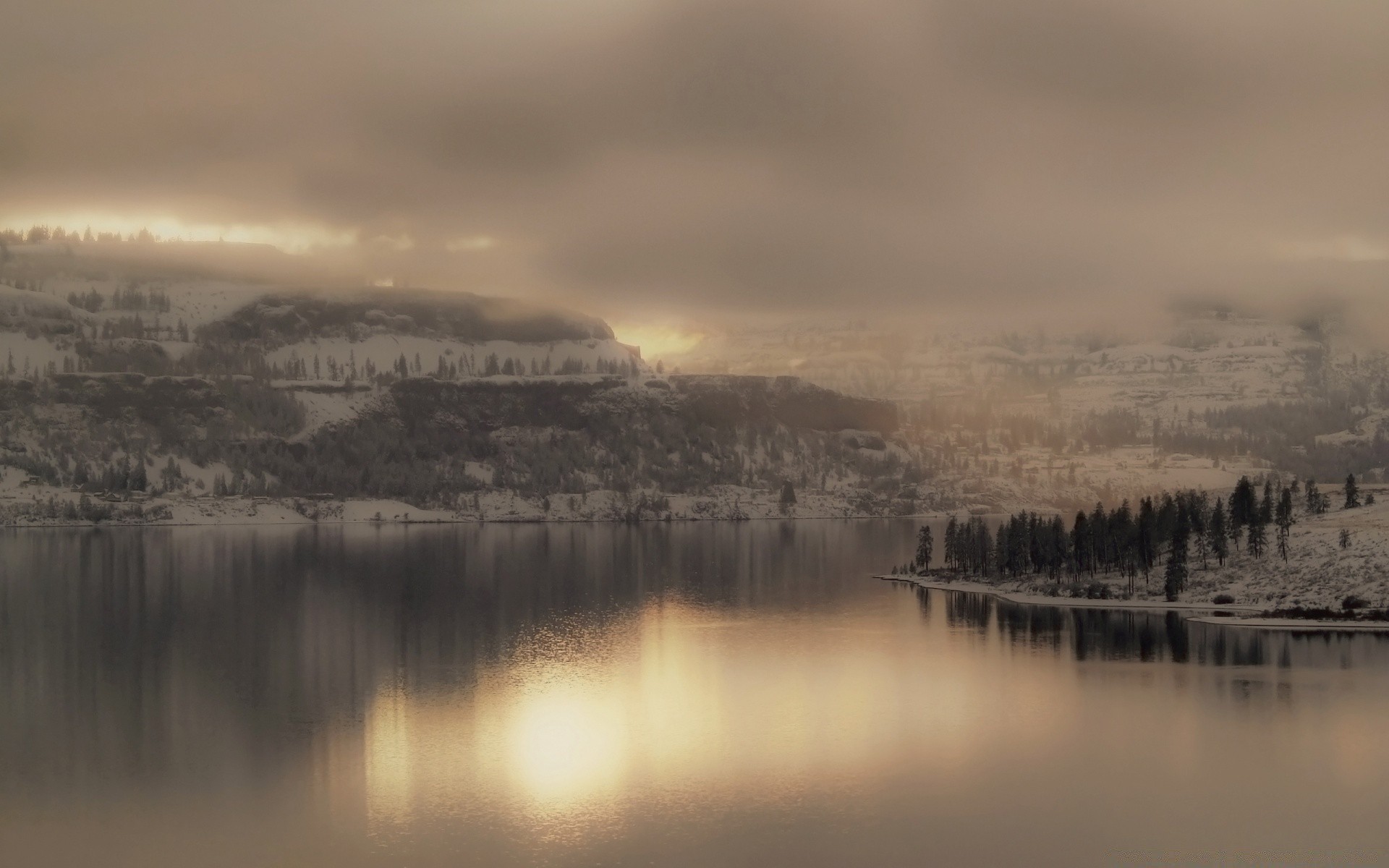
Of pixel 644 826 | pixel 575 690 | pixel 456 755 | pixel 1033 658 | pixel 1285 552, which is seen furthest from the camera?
pixel 1285 552

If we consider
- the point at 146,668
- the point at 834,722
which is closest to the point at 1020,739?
the point at 834,722

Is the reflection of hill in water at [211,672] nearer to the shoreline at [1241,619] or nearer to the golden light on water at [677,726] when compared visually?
the golden light on water at [677,726]

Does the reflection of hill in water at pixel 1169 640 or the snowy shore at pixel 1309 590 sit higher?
the snowy shore at pixel 1309 590

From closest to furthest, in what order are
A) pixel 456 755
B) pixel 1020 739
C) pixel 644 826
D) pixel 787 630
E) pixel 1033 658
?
1. pixel 644 826
2. pixel 456 755
3. pixel 1020 739
4. pixel 1033 658
5. pixel 787 630

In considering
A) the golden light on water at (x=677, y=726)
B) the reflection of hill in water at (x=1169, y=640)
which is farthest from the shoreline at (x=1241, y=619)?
the golden light on water at (x=677, y=726)

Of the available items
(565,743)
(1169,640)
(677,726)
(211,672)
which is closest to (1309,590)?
(1169,640)

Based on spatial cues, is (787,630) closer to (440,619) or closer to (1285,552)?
(440,619)

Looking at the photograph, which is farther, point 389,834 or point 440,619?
point 440,619
